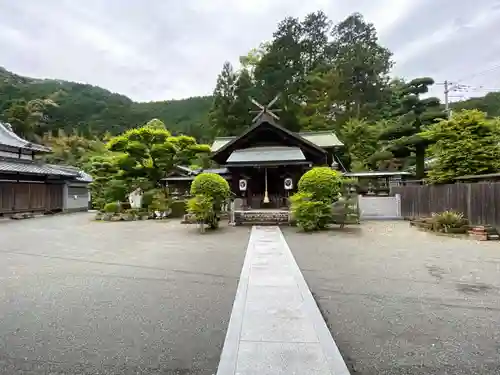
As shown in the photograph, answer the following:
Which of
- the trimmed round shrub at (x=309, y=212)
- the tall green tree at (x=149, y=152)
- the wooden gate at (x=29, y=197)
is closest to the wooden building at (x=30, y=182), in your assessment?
the wooden gate at (x=29, y=197)

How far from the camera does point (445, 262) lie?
6.32 meters

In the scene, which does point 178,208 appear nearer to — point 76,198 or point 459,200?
point 76,198

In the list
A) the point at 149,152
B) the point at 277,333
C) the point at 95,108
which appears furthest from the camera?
the point at 95,108

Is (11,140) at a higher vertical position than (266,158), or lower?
higher

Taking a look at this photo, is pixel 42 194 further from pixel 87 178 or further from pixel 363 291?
pixel 363 291

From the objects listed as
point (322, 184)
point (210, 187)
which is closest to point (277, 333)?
point (322, 184)

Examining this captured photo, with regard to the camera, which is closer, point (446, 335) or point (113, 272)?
point (446, 335)

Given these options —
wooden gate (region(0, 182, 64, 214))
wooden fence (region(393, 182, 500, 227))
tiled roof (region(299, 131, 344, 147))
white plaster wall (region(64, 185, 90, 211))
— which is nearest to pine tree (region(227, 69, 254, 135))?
tiled roof (region(299, 131, 344, 147))

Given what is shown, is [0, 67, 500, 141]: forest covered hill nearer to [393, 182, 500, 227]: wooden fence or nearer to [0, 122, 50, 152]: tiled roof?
[0, 122, 50, 152]: tiled roof

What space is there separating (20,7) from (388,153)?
17.7 meters

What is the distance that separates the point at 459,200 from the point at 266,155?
8025 millimetres

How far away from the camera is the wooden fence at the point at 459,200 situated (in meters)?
9.27

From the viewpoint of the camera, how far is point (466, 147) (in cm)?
1187

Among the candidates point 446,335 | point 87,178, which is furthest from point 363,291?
point 87,178
